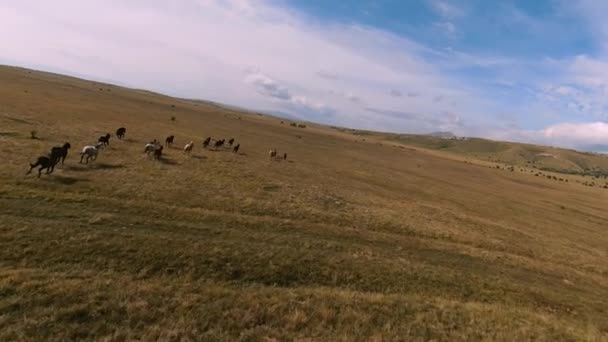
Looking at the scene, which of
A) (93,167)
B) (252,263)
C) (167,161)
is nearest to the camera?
(252,263)

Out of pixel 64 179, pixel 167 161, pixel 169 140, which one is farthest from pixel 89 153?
pixel 169 140

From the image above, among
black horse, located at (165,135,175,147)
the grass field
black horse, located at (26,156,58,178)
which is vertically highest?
black horse, located at (165,135,175,147)

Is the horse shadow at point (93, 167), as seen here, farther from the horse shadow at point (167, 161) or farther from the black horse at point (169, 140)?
the black horse at point (169, 140)

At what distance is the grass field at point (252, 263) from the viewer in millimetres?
12289

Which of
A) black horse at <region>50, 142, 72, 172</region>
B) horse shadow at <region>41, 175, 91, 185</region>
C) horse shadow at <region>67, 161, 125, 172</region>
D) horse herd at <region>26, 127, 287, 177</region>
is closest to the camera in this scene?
horse shadow at <region>41, 175, 91, 185</region>

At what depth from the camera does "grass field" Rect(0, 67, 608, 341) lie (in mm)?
12289

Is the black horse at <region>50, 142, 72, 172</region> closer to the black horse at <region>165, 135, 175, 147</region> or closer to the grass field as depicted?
the grass field

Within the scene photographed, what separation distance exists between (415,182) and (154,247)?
46.9m

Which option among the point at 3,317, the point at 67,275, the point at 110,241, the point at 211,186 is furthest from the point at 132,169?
the point at 3,317

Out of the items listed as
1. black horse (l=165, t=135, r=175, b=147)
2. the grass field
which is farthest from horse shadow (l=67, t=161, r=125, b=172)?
black horse (l=165, t=135, r=175, b=147)

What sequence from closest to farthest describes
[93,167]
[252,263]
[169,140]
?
[252,263]
[93,167]
[169,140]

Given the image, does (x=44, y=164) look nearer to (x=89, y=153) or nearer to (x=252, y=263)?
(x=89, y=153)

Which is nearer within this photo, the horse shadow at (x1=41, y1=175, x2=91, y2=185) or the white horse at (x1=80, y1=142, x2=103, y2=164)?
the horse shadow at (x1=41, y1=175, x2=91, y2=185)

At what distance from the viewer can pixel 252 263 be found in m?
17.4
